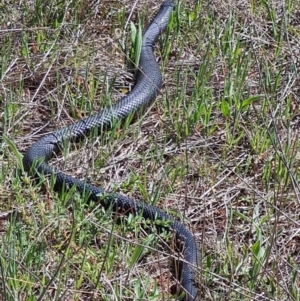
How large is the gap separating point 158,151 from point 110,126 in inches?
11.6

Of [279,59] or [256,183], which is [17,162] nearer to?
[256,183]

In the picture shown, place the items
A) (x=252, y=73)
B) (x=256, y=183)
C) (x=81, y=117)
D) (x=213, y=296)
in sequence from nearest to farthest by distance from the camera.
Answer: (x=213, y=296), (x=256, y=183), (x=81, y=117), (x=252, y=73)

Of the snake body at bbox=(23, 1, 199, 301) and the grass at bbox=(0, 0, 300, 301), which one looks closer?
the grass at bbox=(0, 0, 300, 301)

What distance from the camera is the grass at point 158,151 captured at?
9.34ft

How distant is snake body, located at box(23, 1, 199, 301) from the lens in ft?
10.2

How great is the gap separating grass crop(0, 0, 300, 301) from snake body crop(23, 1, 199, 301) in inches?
2.1

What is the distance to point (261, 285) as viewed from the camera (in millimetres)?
2883

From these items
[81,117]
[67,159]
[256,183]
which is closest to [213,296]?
[256,183]

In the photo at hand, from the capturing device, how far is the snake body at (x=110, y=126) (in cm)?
310

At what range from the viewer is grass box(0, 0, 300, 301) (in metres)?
2.85

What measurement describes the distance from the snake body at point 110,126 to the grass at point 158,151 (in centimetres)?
5

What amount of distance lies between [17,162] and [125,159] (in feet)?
1.60

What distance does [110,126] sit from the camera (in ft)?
12.8

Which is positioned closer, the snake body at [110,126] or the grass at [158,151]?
the grass at [158,151]
